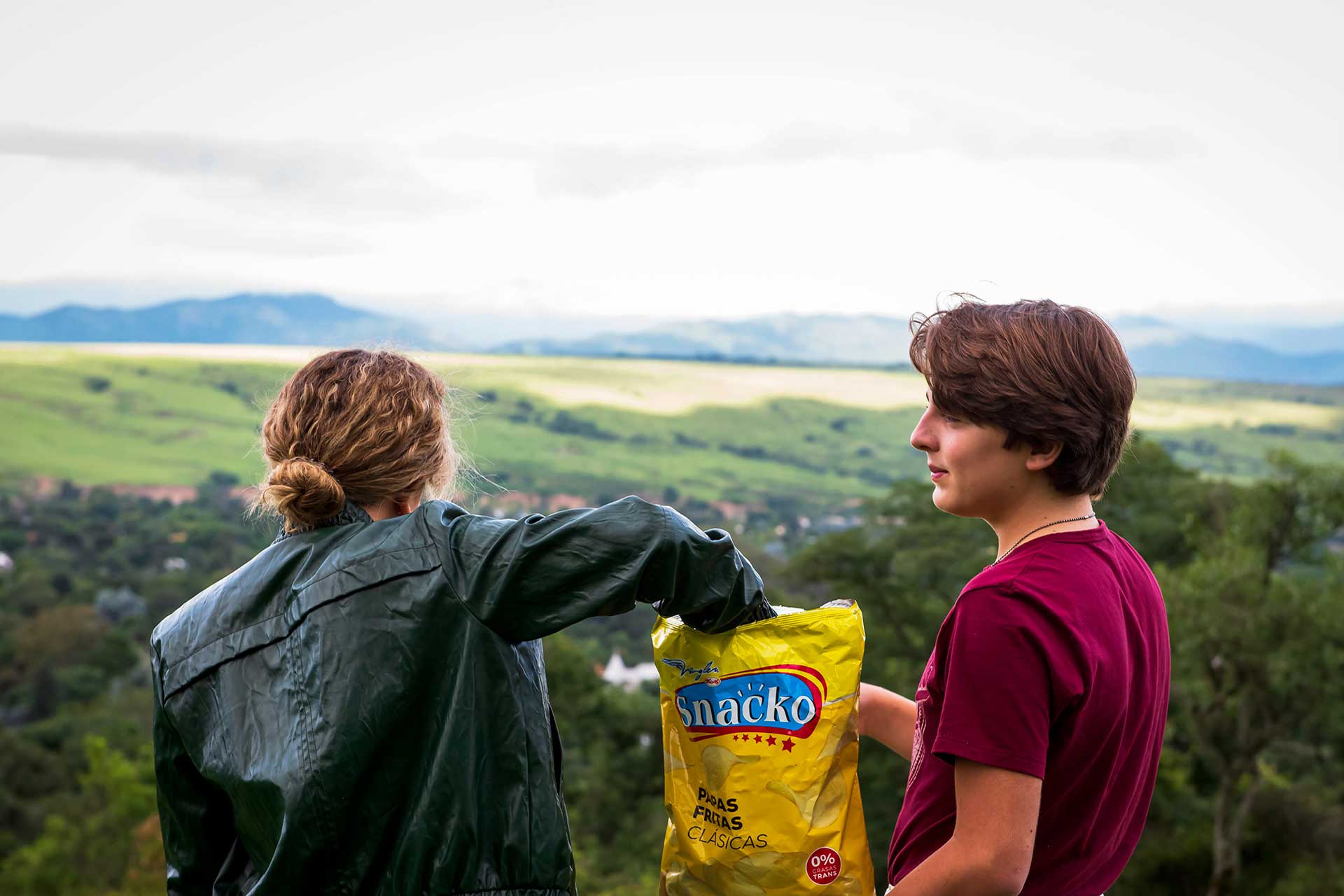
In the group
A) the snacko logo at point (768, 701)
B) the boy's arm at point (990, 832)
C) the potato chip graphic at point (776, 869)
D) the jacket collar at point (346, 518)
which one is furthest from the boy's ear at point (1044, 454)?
the jacket collar at point (346, 518)

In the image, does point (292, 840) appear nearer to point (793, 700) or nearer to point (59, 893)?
point (793, 700)

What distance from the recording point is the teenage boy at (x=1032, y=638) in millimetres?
1561

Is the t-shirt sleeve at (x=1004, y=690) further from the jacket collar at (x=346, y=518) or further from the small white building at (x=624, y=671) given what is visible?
the small white building at (x=624, y=671)

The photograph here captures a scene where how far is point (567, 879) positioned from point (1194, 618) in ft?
60.7

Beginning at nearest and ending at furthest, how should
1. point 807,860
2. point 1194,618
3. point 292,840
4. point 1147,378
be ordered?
1. point 292,840
2. point 807,860
3. point 1194,618
4. point 1147,378

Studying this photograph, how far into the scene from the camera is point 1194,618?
59.5ft

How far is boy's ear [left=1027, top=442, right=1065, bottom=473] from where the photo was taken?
5.58 feet

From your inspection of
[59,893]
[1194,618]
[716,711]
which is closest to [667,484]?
[59,893]

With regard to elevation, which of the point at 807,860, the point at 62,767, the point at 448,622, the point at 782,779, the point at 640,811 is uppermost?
the point at 448,622

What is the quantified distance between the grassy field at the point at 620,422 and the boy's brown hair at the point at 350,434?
214ft

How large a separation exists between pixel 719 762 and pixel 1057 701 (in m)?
0.71

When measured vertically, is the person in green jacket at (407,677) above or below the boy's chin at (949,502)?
below

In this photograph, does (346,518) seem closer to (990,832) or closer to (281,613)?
(281,613)

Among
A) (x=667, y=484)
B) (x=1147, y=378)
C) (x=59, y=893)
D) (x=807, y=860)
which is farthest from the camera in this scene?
(x=1147, y=378)
